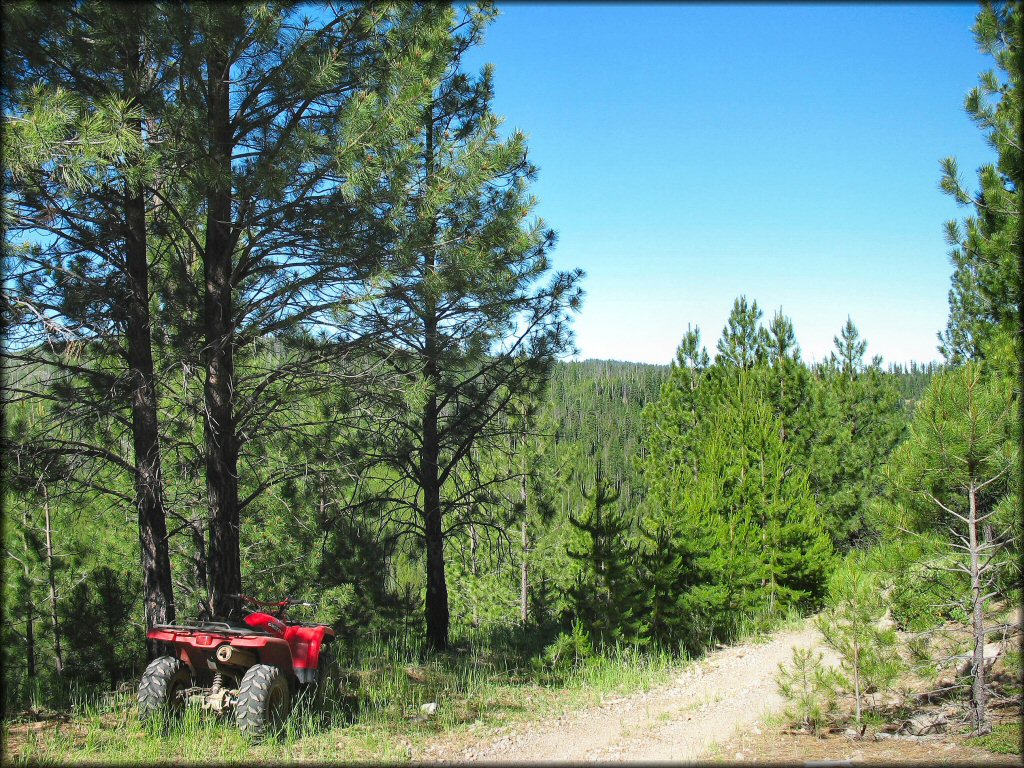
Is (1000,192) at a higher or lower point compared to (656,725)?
higher

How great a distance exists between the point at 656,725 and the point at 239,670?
375 cm

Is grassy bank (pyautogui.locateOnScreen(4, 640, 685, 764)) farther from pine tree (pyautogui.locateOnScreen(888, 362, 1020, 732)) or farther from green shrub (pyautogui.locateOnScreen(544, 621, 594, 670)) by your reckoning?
pine tree (pyautogui.locateOnScreen(888, 362, 1020, 732))

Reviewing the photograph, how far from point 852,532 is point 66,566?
66.8 feet

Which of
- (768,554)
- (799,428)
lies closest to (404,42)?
(768,554)

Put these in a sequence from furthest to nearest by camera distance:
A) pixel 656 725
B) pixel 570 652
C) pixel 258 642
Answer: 1. pixel 570 652
2. pixel 656 725
3. pixel 258 642

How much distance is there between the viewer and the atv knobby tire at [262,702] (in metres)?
4.97

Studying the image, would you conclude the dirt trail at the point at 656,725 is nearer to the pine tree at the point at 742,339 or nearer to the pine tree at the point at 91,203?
the pine tree at the point at 91,203

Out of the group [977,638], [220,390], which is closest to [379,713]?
[220,390]

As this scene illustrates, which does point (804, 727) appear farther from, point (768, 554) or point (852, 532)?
point (852, 532)

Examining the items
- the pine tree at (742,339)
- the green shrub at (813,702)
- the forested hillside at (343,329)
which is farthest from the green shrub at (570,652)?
the pine tree at (742,339)

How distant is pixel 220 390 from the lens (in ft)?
22.0

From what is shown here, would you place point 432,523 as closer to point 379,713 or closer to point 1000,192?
point 379,713

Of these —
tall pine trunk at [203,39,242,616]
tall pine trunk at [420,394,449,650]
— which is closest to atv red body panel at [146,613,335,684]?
tall pine trunk at [203,39,242,616]

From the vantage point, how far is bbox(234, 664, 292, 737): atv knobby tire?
196 inches
